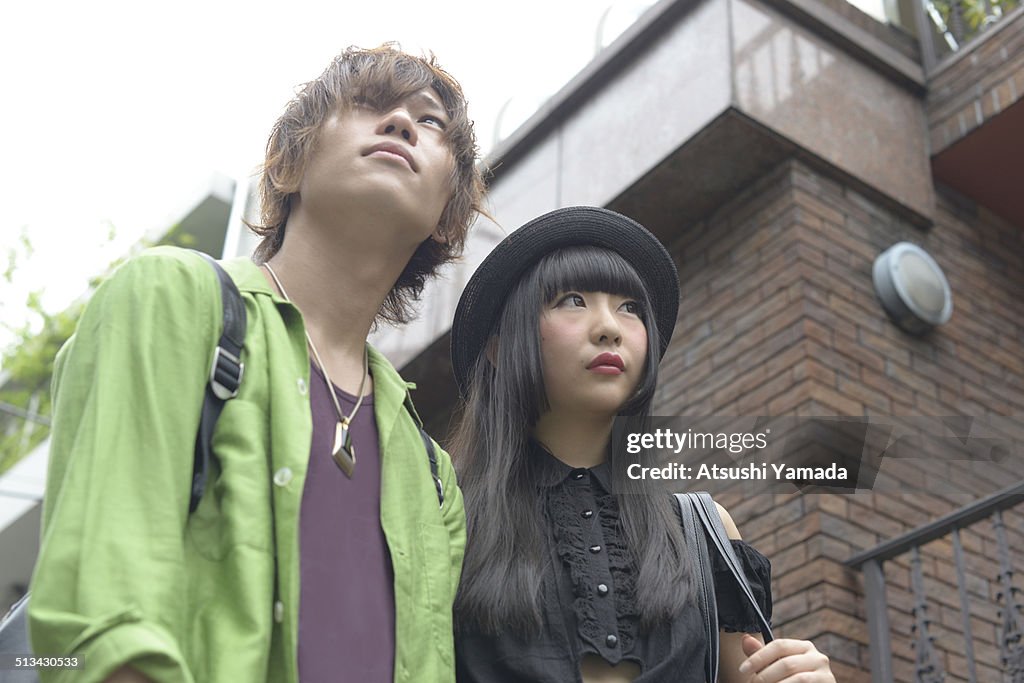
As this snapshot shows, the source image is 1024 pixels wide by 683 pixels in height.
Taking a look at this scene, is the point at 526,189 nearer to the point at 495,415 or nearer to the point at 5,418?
the point at 495,415

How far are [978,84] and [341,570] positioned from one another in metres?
5.30

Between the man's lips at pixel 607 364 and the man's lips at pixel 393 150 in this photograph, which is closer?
the man's lips at pixel 393 150

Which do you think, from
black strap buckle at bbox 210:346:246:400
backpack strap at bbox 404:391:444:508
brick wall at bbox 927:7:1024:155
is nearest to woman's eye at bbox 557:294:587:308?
backpack strap at bbox 404:391:444:508

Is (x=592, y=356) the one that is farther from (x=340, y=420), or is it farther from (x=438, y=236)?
(x=340, y=420)

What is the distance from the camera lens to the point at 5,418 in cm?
1556

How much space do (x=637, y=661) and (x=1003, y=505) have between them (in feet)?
9.45

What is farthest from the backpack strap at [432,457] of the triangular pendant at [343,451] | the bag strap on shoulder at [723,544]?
the bag strap on shoulder at [723,544]

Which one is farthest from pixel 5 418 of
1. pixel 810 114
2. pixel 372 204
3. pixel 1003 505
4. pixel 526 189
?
pixel 372 204

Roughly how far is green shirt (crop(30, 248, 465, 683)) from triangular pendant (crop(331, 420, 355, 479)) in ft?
0.30

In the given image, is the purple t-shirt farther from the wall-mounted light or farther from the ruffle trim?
the wall-mounted light

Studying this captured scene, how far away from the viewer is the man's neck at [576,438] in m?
2.76

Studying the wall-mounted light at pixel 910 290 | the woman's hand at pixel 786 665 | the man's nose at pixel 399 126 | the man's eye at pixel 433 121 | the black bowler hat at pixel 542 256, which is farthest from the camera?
the wall-mounted light at pixel 910 290

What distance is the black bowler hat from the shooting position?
2.87 meters

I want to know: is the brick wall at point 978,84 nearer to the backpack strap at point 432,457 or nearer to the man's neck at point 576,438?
the man's neck at point 576,438
